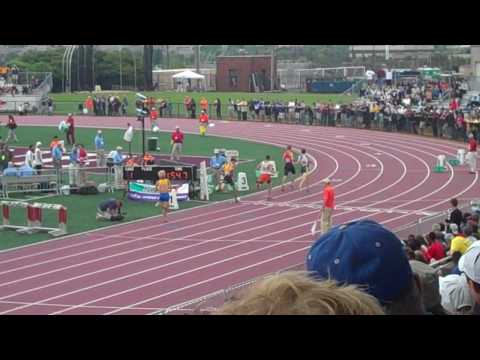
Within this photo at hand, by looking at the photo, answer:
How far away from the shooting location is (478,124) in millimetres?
36875

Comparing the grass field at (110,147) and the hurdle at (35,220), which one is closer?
the hurdle at (35,220)

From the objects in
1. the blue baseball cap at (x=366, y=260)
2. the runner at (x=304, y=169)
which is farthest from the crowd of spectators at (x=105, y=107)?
the blue baseball cap at (x=366, y=260)

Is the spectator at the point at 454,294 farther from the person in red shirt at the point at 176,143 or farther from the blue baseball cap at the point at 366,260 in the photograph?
the person in red shirt at the point at 176,143

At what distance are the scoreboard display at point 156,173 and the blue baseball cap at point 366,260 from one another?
22.9m

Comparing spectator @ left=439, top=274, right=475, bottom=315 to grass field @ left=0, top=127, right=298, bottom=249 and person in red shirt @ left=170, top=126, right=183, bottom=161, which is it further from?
person in red shirt @ left=170, top=126, right=183, bottom=161

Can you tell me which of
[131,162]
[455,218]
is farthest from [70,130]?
[455,218]

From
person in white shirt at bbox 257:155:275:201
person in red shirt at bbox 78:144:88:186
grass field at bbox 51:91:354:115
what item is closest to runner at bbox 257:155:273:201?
person in white shirt at bbox 257:155:275:201

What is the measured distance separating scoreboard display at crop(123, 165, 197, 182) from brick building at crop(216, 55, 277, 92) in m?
45.8

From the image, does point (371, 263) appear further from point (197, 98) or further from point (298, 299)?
point (197, 98)

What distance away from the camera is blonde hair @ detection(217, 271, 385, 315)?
152cm

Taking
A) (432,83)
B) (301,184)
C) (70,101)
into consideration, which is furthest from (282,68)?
(301,184)

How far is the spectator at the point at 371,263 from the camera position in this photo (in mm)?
1876
